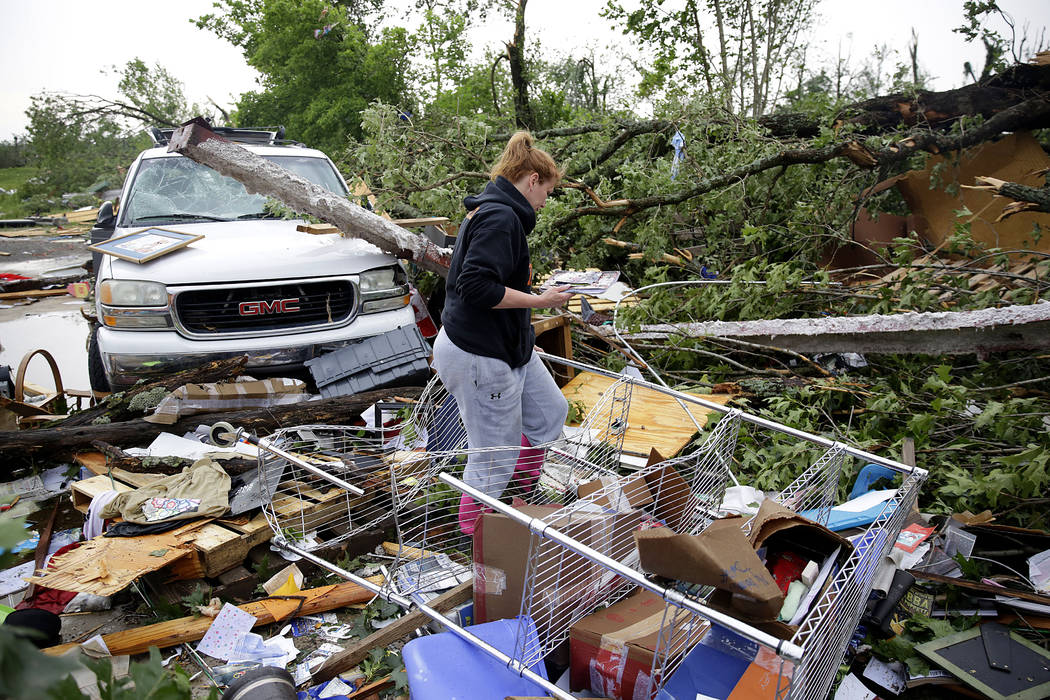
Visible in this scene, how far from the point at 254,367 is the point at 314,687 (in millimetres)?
2371

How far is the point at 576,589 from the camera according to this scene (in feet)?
7.36

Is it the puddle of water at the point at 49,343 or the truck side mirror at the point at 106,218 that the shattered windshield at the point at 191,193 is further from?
the puddle of water at the point at 49,343

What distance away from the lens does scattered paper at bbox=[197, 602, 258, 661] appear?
8.25ft

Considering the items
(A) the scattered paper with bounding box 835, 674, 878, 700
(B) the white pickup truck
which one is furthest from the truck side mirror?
(A) the scattered paper with bounding box 835, 674, 878, 700

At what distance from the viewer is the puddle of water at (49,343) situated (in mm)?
6125

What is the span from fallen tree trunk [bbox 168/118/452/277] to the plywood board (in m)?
1.61

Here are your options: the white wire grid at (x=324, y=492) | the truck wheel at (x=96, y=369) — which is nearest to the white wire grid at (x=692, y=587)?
the white wire grid at (x=324, y=492)

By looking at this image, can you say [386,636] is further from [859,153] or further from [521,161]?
[859,153]

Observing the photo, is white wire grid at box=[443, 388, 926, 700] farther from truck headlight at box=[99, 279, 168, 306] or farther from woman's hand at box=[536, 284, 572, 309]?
truck headlight at box=[99, 279, 168, 306]

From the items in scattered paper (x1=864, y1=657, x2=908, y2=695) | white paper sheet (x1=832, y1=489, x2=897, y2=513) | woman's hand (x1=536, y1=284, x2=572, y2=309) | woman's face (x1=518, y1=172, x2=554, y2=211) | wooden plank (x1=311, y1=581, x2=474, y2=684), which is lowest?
scattered paper (x1=864, y1=657, x2=908, y2=695)

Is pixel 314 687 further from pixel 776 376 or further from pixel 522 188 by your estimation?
pixel 776 376

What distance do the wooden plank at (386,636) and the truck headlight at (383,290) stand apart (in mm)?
2452

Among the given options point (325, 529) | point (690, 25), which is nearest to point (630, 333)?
point (325, 529)

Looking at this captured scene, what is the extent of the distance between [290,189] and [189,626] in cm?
306
